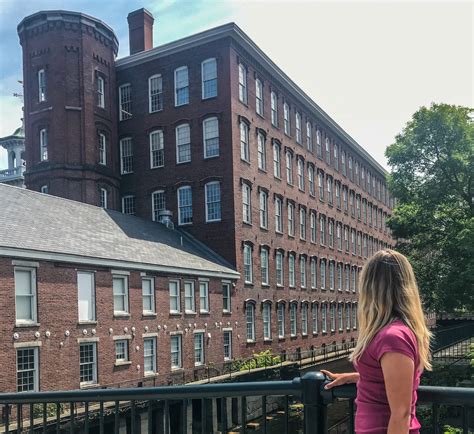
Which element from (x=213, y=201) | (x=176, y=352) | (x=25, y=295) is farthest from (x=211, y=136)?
(x=25, y=295)

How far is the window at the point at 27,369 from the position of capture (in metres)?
21.8

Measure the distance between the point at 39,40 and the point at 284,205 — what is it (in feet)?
70.4

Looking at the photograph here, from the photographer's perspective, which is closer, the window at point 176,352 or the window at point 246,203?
the window at point 176,352

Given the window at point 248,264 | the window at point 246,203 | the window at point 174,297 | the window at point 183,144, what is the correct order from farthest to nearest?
the window at point 183,144 < the window at point 246,203 < the window at point 248,264 < the window at point 174,297

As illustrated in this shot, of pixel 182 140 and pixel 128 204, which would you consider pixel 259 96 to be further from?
pixel 128 204

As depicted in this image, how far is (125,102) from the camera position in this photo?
144ft

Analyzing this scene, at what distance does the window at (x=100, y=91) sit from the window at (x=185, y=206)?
8.55 meters

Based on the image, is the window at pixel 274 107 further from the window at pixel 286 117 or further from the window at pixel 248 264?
the window at pixel 248 264

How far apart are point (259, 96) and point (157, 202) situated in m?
10.8

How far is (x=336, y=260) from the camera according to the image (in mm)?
57781

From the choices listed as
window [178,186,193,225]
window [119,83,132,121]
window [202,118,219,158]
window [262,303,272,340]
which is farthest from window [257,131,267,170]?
window [262,303,272,340]

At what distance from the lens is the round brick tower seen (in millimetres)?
40156

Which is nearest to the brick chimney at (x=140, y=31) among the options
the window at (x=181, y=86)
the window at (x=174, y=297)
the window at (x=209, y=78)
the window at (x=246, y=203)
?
the window at (x=181, y=86)

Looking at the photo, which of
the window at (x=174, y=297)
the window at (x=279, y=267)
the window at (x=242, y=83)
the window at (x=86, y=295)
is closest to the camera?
the window at (x=86, y=295)
